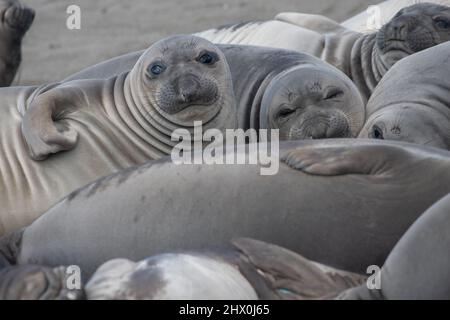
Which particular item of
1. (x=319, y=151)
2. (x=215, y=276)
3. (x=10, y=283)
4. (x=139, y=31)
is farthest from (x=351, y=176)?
(x=139, y=31)

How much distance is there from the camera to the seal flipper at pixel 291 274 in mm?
3572

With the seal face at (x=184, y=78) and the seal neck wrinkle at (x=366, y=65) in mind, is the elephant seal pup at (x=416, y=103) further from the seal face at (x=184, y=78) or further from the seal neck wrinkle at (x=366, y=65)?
the seal neck wrinkle at (x=366, y=65)

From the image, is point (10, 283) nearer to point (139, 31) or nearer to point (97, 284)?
point (97, 284)

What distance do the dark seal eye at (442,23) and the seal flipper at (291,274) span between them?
217 centimetres

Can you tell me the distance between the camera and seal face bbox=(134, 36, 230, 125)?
500 centimetres

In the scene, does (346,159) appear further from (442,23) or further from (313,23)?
(313,23)

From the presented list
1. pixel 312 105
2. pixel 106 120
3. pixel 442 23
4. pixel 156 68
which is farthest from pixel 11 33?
pixel 442 23

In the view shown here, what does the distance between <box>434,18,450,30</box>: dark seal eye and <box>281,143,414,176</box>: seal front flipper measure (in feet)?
5.72

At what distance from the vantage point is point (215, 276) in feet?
11.3

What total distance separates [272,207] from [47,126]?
1.26 m

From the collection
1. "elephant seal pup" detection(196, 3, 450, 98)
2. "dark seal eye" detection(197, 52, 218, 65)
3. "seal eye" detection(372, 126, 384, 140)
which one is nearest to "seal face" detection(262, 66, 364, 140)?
"seal eye" detection(372, 126, 384, 140)

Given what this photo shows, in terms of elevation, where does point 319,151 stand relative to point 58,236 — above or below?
above

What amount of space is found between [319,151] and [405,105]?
1.02 m
